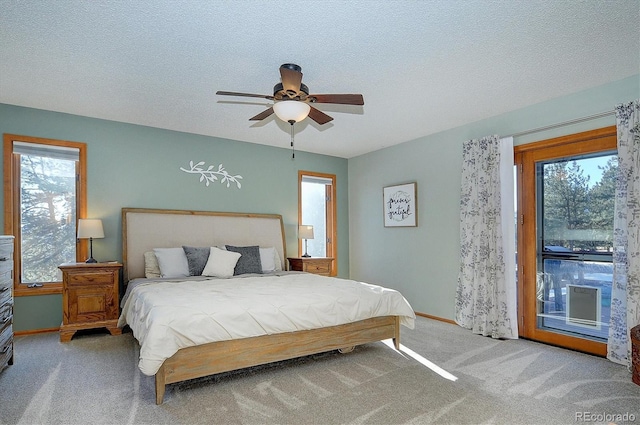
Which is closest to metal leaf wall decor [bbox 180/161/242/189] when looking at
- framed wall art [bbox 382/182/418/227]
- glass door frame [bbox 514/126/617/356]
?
framed wall art [bbox 382/182/418/227]

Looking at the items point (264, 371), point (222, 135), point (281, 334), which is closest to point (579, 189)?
point (281, 334)

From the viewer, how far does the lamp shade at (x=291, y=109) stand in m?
2.90

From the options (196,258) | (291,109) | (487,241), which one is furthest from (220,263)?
(487,241)

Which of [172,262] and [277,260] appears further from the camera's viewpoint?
[277,260]

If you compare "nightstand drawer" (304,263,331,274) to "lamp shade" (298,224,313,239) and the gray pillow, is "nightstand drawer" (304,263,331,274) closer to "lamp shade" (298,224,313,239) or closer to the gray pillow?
"lamp shade" (298,224,313,239)

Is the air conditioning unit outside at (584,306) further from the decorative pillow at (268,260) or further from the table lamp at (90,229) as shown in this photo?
the table lamp at (90,229)

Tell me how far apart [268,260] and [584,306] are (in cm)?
381

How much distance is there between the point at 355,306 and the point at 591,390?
6.14 ft

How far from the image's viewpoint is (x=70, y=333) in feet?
12.7

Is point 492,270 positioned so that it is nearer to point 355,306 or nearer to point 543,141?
point 543,141

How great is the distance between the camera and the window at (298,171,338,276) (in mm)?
6402

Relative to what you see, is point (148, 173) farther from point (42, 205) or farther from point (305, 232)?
point (305, 232)

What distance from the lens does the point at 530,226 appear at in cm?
403

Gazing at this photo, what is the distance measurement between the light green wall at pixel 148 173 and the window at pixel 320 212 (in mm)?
261
